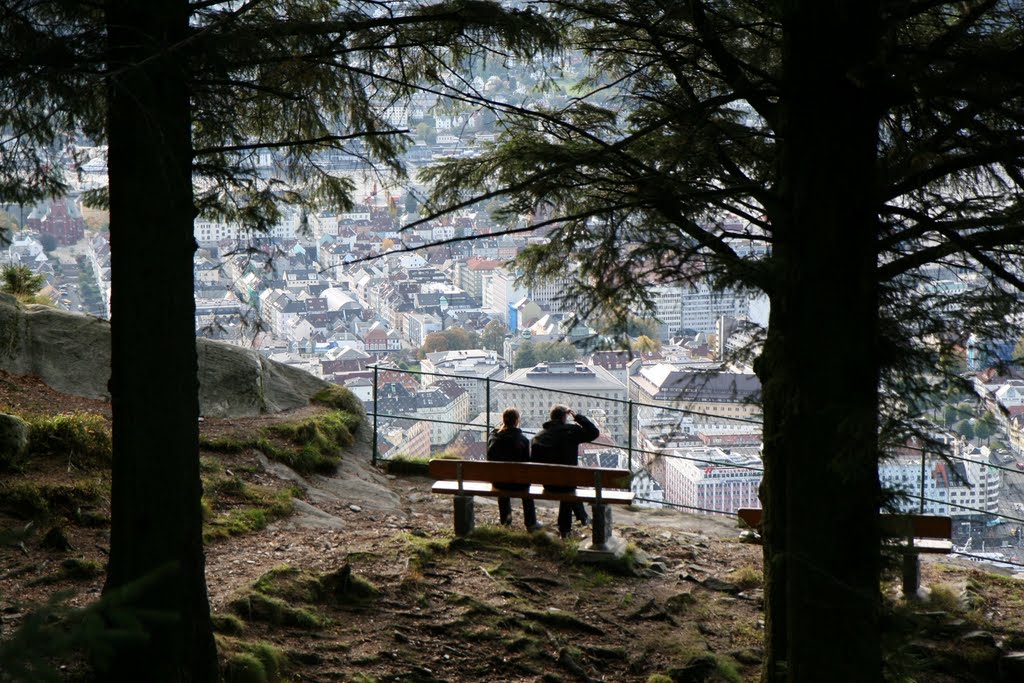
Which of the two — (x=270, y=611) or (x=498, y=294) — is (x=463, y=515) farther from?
(x=498, y=294)

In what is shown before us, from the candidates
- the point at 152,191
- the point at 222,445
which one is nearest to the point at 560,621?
the point at 152,191

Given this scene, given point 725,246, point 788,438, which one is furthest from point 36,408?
point 788,438

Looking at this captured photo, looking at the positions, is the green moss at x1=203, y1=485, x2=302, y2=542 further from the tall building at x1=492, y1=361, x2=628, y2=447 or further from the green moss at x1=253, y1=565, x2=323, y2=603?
the tall building at x1=492, y1=361, x2=628, y2=447

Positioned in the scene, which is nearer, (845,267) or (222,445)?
(845,267)

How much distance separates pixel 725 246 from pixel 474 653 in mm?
2641

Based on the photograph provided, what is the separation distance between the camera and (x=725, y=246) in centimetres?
562

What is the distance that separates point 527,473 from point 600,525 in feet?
2.16

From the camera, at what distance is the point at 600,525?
25.2ft

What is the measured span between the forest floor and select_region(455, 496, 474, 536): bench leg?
13 centimetres

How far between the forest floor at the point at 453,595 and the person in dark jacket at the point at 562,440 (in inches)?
26.4

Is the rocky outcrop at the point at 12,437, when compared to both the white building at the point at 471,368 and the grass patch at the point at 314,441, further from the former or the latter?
the white building at the point at 471,368

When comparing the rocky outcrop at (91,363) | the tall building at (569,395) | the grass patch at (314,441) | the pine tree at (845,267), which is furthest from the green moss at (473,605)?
the rocky outcrop at (91,363)

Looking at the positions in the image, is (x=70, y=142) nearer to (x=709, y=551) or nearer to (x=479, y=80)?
(x=479, y=80)

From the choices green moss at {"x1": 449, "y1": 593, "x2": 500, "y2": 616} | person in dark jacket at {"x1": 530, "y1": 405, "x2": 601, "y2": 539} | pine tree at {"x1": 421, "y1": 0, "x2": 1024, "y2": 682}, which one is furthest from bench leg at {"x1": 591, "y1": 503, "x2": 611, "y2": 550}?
pine tree at {"x1": 421, "y1": 0, "x2": 1024, "y2": 682}
